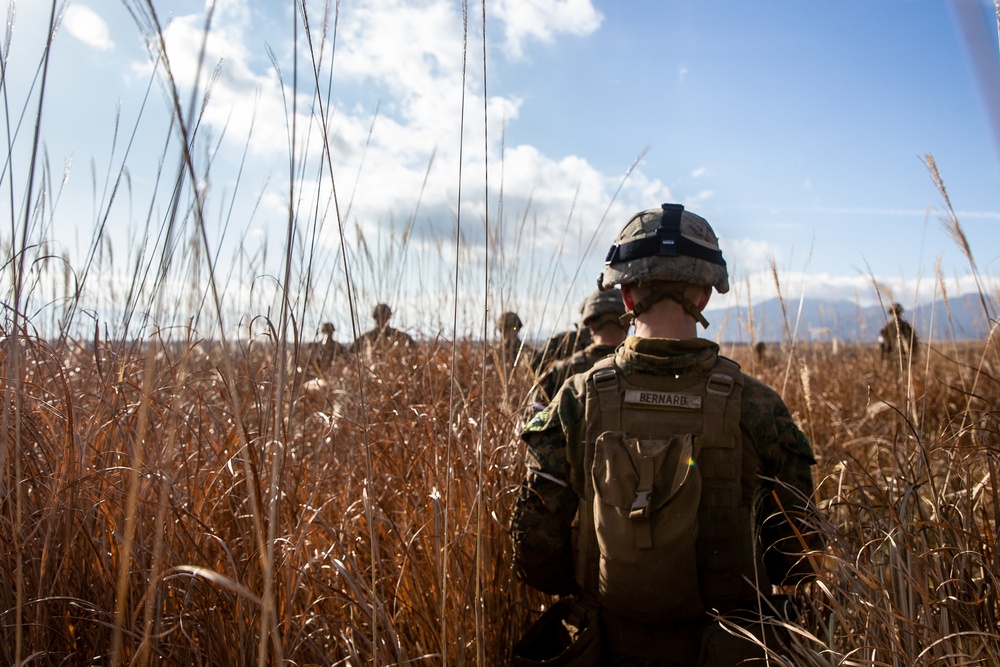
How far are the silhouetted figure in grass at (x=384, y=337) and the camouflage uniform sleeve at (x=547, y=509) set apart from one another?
213cm

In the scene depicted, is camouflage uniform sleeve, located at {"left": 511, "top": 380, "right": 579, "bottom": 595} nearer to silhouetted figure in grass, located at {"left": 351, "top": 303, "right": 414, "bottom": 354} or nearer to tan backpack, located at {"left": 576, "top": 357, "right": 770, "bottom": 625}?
tan backpack, located at {"left": 576, "top": 357, "right": 770, "bottom": 625}

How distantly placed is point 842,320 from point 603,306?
17.9 ft

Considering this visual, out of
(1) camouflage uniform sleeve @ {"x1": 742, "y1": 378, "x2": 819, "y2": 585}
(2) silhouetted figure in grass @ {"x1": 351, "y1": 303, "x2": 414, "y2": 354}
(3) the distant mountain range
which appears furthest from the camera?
(2) silhouetted figure in grass @ {"x1": 351, "y1": 303, "x2": 414, "y2": 354}

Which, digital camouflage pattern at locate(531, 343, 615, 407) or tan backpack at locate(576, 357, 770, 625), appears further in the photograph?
digital camouflage pattern at locate(531, 343, 615, 407)

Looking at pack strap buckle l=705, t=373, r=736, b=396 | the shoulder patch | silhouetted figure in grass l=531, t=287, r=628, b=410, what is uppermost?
silhouetted figure in grass l=531, t=287, r=628, b=410

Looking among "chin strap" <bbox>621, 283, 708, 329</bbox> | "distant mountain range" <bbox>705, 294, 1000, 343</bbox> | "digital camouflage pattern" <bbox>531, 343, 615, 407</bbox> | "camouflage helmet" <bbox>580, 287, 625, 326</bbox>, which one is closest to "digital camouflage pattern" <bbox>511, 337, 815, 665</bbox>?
"chin strap" <bbox>621, 283, 708, 329</bbox>

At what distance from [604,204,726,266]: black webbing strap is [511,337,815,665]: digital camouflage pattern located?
25 centimetres

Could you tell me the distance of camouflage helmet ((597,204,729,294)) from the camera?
6.17 ft

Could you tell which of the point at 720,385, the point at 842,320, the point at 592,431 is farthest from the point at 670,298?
the point at 842,320

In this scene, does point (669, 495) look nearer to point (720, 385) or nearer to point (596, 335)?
point (720, 385)

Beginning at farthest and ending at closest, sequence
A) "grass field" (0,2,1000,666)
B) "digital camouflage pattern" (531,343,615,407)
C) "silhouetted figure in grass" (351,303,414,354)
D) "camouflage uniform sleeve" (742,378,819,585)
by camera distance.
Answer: "silhouetted figure in grass" (351,303,414,354)
"digital camouflage pattern" (531,343,615,407)
"camouflage uniform sleeve" (742,378,819,585)
"grass field" (0,2,1000,666)

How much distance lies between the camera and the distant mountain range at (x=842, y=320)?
253 centimetres

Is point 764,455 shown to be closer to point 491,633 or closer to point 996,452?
point 996,452

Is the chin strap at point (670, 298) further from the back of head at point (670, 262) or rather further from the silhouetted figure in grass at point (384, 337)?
the silhouetted figure in grass at point (384, 337)
